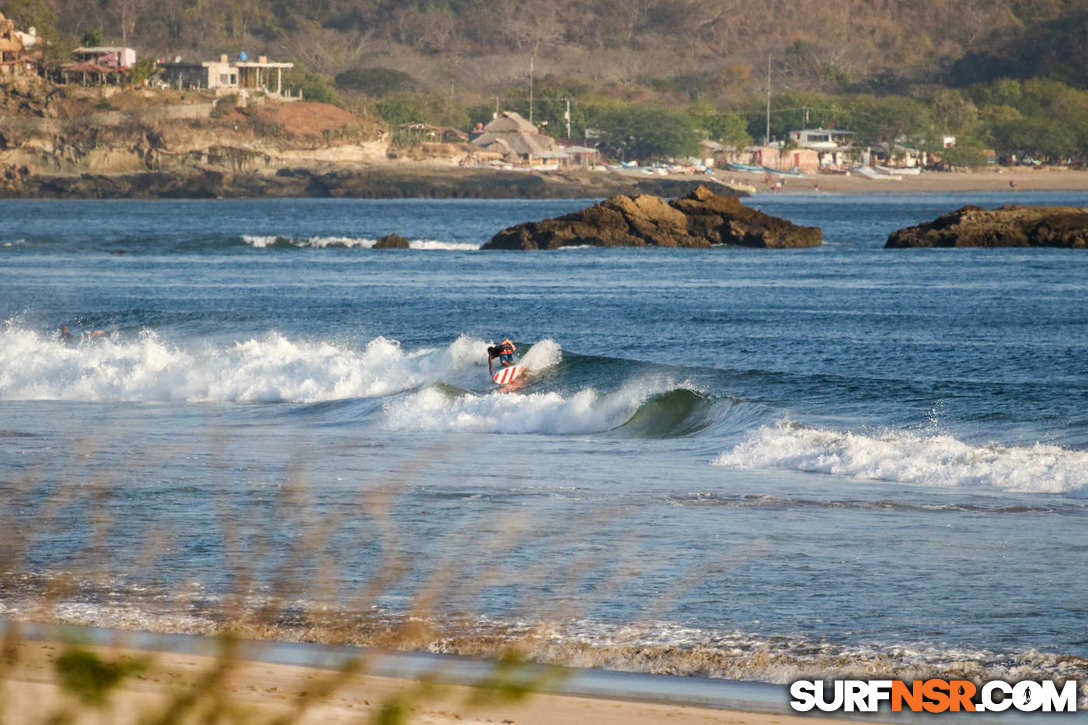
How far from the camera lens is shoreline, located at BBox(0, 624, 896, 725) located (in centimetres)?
721

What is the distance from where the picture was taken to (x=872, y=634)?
937 centimetres

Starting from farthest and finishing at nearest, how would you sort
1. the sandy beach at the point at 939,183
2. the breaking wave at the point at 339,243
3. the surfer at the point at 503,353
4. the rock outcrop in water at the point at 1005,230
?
the sandy beach at the point at 939,183 → the breaking wave at the point at 339,243 → the rock outcrop in water at the point at 1005,230 → the surfer at the point at 503,353

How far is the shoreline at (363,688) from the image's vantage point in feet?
23.6

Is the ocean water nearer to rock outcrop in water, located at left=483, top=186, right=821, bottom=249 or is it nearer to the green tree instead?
rock outcrop in water, located at left=483, top=186, right=821, bottom=249

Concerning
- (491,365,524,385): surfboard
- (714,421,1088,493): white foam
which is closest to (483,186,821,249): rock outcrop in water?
(491,365,524,385): surfboard

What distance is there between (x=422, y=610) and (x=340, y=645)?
1027mm

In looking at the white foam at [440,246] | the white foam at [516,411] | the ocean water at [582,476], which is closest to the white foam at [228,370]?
the ocean water at [582,476]

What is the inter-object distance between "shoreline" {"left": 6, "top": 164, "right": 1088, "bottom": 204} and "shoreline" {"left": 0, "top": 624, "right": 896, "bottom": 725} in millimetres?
152451

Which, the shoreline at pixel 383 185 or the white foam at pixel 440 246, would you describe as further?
the shoreline at pixel 383 185

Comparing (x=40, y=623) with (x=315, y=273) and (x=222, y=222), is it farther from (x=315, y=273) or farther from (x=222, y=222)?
(x=222, y=222)

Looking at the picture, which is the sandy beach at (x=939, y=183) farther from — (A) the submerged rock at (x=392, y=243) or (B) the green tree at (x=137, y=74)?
(A) the submerged rock at (x=392, y=243)

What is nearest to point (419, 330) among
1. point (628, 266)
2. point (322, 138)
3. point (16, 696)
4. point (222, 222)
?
point (628, 266)

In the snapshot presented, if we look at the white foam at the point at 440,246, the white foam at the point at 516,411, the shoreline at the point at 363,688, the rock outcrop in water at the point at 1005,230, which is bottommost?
the white foam at the point at 516,411

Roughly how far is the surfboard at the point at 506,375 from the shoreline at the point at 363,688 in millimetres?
14520
